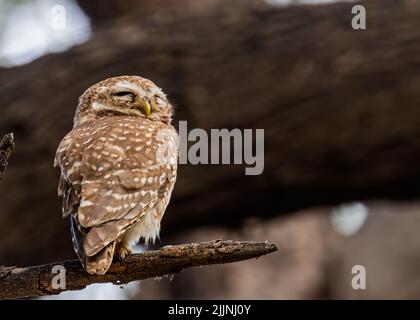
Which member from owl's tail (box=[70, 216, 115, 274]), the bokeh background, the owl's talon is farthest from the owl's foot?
the bokeh background

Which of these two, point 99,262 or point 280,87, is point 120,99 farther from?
point 280,87

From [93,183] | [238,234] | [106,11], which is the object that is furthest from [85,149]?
[106,11]

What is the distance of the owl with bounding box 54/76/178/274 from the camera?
101 inches

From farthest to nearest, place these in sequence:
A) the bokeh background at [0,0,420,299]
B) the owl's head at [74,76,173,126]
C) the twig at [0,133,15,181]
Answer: the bokeh background at [0,0,420,299]
the owl's head at [74,76,173,126]
the twig at [0,133,15,181]

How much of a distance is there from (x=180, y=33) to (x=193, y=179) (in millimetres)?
1242

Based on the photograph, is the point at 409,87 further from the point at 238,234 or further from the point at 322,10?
the point at 238,234

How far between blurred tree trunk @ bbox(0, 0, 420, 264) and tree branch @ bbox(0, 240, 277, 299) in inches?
188

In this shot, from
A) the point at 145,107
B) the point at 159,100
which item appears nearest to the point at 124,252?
the point at 145,107

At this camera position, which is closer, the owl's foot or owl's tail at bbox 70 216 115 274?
owl's tail at bbox 70 216 115 274

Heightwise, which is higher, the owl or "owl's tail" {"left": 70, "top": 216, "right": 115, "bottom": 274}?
the owl

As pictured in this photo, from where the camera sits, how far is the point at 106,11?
9.71 meters

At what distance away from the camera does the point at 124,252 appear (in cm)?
296

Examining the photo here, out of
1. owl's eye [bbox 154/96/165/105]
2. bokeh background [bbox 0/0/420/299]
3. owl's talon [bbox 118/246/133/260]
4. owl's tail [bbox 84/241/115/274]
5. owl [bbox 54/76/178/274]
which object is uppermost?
bokeh background [bbox 0/0/420/299]

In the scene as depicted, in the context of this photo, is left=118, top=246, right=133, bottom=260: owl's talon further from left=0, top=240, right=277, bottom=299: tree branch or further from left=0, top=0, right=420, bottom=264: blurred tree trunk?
left=0, top=0, right=420, bottom=264: blurred tree trunk
